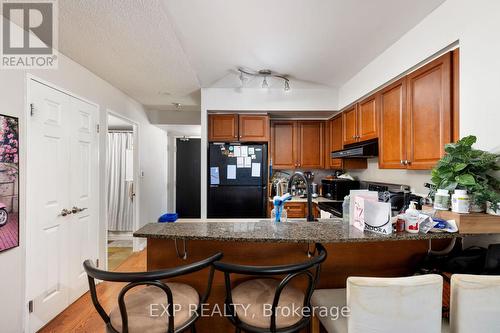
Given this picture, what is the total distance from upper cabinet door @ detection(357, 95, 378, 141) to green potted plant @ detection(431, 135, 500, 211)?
1.21m

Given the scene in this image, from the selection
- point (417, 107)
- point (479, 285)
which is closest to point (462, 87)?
point (417, 107)

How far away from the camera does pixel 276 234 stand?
3.95ft

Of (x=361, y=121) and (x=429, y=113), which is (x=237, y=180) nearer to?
(x=361, y=121)

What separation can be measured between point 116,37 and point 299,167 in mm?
3026

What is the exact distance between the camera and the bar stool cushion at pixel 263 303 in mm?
1015

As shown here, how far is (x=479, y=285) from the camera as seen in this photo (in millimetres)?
925

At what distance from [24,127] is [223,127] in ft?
6.97

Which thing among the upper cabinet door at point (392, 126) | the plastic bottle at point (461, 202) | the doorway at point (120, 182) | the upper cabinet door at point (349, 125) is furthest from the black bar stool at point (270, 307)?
the doorway at point (120, 182)

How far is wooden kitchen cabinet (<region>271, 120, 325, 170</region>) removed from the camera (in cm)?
384

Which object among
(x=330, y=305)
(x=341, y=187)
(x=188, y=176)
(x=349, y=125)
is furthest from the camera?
(x=188, y=176)

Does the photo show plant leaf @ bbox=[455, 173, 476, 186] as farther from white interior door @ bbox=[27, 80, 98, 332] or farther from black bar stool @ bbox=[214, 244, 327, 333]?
white interior door @ bbox=[27, 80, 98, 332]

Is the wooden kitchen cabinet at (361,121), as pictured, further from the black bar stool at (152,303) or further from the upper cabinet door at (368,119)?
the black bar stool at (152,303)

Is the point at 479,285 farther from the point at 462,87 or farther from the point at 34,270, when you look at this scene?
the point at 34,270

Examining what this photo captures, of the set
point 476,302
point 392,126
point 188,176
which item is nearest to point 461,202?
point 476,302
